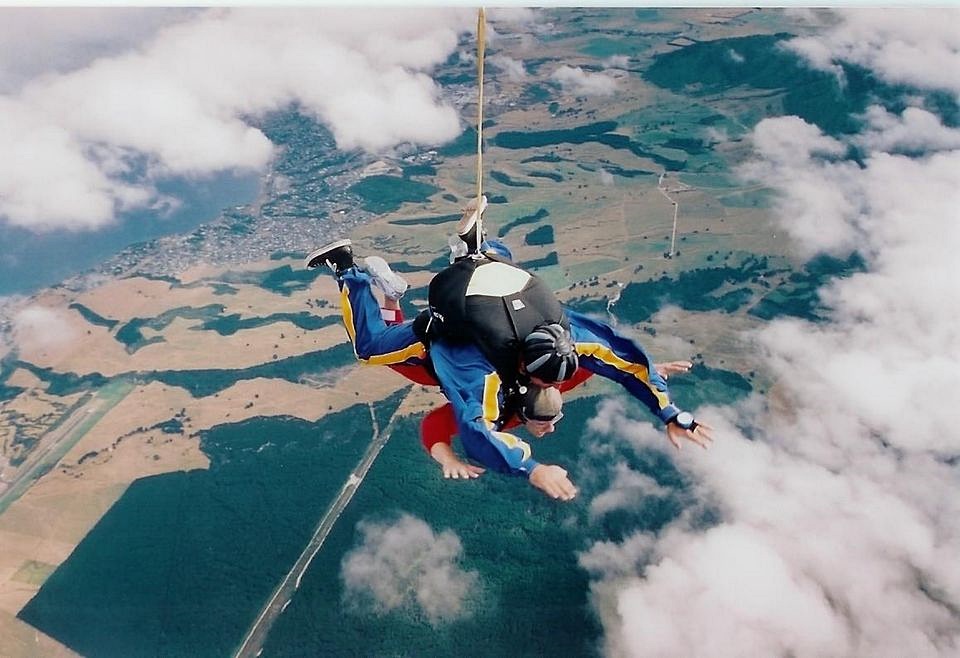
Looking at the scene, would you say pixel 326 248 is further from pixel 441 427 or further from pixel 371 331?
pixel 441 427

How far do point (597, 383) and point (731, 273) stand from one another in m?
21.8

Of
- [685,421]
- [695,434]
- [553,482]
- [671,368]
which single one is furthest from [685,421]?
[553,482]

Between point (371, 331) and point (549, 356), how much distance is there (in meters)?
1.74

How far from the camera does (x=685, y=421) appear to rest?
17.5 feet

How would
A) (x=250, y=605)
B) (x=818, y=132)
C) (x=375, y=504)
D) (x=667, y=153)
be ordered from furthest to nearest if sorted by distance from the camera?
(x=818, y=132) → (x=667, y=153) → (x=375, y=504) → (x=250, y=605)

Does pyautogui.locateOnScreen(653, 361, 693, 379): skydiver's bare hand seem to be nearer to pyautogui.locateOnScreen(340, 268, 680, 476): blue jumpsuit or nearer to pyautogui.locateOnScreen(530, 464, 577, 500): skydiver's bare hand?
pyautogui.locateOnScreen(340, 268, 680, 476): blue jumpsuit

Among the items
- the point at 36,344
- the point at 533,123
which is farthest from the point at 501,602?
the point at 533,123

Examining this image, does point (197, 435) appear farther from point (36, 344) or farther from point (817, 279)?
point (817, 279)

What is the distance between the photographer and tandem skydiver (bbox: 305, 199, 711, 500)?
4.66 meters

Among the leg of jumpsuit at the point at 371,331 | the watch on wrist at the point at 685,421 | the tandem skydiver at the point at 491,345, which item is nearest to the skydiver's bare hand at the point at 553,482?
the tandem skydiver at the point at 491,345

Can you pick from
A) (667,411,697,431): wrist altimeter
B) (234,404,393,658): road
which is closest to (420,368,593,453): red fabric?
(667,411,697,431): wrist altimeter

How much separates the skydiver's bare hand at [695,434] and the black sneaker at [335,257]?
2768 mm

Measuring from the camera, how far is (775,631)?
56656mm

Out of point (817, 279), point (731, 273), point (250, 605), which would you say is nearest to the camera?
point (250, 605)
